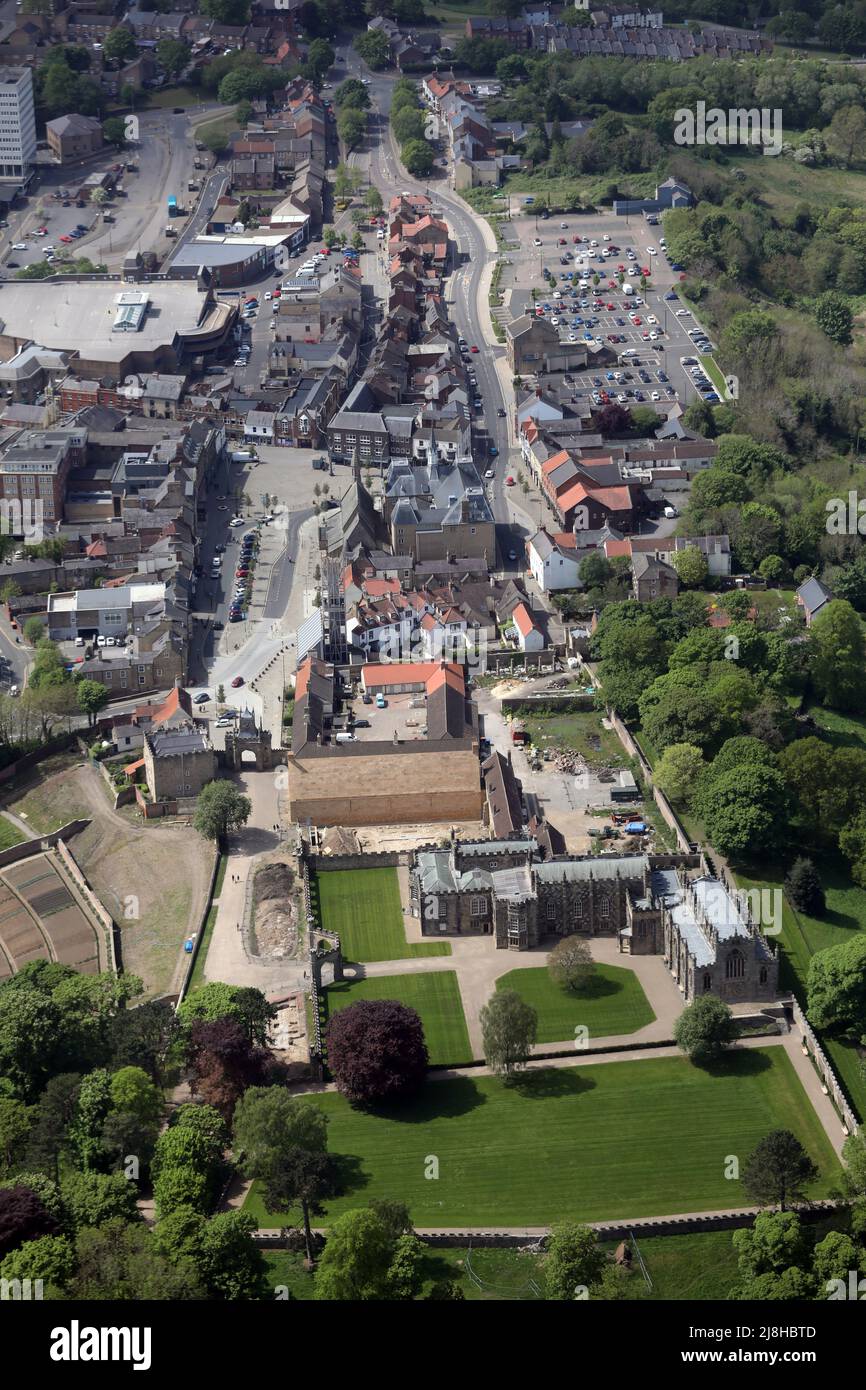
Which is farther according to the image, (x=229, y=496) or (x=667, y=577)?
(x=229, y=496)

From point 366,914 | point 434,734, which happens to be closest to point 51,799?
point 434,734

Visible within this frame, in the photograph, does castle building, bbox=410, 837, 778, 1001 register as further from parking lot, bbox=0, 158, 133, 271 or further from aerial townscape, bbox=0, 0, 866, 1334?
parking lot, bbox=0, 158, 133, 271

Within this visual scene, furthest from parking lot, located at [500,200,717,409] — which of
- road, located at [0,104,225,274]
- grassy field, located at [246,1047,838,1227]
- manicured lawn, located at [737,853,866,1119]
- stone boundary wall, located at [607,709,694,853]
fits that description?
grassy field, located at [246,1047,838,1227]

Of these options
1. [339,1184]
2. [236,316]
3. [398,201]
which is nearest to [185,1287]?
[339,1184]

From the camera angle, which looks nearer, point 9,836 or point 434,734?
point 9,836

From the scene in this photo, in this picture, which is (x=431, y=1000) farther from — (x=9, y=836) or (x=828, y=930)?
(x=9, y=836)

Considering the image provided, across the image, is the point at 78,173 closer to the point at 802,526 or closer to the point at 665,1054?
the point at 802,526
